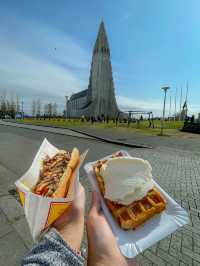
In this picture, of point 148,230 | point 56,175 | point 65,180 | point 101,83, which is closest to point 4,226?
point 56,175

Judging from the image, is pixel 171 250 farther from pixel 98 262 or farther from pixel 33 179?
pixel 33 179

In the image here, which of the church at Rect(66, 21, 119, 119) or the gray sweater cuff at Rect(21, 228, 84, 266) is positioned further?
the church at Rect(66, 21, 119, 119)

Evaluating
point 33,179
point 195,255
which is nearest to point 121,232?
point 33,179

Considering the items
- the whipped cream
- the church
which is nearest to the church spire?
the church

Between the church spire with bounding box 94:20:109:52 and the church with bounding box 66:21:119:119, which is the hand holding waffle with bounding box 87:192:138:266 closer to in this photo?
the church with bounding box 66:21:119:119

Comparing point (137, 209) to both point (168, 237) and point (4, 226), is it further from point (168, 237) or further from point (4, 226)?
point (4, 226)

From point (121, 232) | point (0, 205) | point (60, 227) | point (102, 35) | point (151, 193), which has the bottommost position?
point (0, 205)

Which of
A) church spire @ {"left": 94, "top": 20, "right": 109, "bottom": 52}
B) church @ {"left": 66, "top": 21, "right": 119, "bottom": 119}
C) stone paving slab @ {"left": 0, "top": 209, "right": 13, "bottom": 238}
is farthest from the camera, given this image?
church @ {"left": 66, "top": 21, "right": 119, "bottom": 119}
